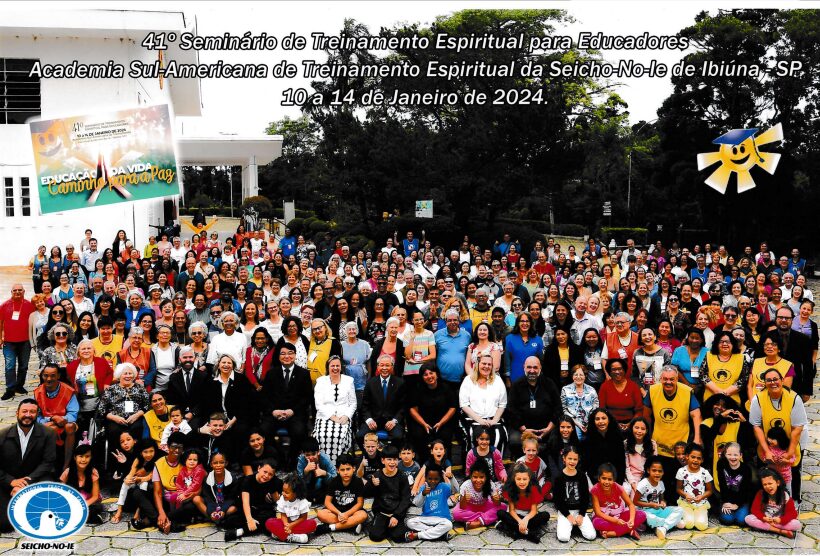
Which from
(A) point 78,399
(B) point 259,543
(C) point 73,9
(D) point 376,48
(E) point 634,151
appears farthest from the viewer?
(E) point 634,151

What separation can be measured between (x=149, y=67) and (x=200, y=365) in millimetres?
15476

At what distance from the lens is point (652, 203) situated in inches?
1565

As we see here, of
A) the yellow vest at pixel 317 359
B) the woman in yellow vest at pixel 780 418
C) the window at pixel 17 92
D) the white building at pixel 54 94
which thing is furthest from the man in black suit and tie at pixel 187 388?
the window at pixel 17 92

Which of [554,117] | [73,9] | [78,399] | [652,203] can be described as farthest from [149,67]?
[652,203]

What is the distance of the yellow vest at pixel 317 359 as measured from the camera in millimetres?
7746

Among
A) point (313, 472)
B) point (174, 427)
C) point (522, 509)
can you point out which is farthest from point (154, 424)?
point (522, 509)

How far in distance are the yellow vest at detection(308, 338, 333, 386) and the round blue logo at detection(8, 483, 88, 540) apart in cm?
258

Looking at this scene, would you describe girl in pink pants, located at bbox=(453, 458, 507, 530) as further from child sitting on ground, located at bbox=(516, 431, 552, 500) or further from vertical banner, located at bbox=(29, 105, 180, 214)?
vertical banner, located at bbox=(29, 105, 180, 214)

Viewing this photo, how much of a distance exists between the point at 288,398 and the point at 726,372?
4.49m

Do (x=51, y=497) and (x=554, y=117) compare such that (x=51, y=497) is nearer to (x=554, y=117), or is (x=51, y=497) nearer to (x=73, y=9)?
(x=73, y=9)

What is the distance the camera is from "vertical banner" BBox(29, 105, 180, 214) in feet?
51.8

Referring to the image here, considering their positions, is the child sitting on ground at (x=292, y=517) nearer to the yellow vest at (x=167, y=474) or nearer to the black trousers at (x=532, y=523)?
the yellow vest at (x=167, y=474)

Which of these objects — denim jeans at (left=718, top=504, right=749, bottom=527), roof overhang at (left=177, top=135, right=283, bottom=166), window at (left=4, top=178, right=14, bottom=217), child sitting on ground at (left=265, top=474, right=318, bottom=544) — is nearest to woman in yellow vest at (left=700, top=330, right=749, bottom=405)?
denim jeans at (left=718, top=504, right=749, bottom=527)

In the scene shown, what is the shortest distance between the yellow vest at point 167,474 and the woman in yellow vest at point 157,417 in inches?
16.3
